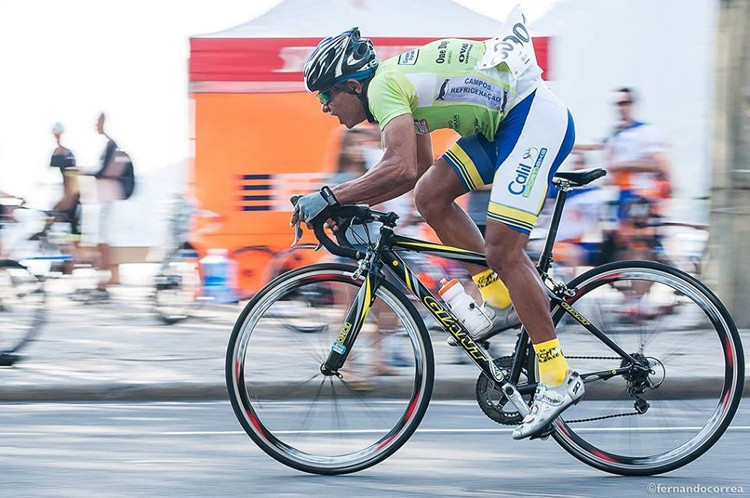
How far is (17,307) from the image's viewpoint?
8617mm

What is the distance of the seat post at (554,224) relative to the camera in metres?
5.12

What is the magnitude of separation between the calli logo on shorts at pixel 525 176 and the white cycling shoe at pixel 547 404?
0.77 m

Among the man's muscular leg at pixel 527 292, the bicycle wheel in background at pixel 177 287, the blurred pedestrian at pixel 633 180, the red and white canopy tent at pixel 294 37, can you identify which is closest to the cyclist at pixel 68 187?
the red and white canopy tent at pixel 294 37

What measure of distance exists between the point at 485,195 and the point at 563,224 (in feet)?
5.46

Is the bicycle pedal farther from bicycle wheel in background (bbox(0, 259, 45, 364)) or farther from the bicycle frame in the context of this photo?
bicycle wheel in background (bbox(0, 259, 45, 364))

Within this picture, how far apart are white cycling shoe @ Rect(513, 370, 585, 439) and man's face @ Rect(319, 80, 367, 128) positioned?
131 cm

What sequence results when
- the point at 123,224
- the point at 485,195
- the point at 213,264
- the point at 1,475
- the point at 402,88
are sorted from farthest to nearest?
1. the point at 123,224
2. the point at 213,264
3. the point at 485,195
4. the point at 1,475
5. the point at 402,88

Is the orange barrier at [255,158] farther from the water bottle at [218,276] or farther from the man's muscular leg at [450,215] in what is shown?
the man's muscular leg at [450,215]

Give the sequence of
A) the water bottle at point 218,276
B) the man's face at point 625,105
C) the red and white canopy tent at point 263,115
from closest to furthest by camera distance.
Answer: the man's face at point 625,105, the water bottle at point 218,276, the red and white canopy tent at point 263,115

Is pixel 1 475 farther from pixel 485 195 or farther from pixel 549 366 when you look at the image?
pixel 485 195

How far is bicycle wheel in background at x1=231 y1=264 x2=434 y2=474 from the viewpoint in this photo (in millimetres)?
5223

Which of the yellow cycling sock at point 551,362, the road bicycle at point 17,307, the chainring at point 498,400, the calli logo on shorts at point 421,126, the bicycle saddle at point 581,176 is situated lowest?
the road bicycle at point 17,307

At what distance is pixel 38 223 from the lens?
12.3m

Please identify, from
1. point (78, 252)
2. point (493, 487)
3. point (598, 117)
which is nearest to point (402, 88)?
point (493, 487)
